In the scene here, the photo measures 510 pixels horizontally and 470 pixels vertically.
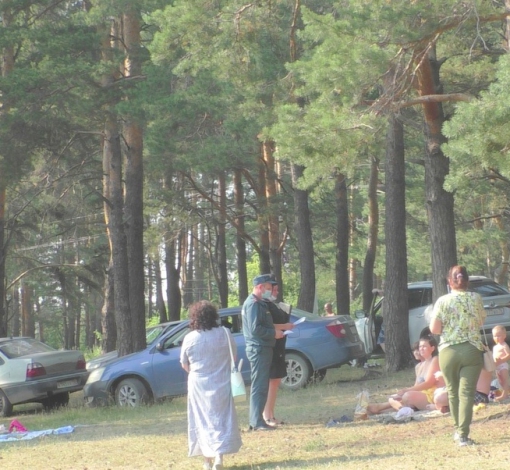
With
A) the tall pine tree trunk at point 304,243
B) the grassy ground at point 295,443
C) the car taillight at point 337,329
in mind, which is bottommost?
the grassy ground at point 295,443

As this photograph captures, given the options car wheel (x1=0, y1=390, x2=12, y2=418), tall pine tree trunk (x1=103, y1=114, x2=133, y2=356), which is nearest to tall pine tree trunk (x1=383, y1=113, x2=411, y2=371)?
tall pine tree trunk (x1=103, y1=114, x2=133, y2=356)

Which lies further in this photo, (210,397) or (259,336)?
(259,336)

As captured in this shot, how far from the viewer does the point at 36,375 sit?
16.8 m

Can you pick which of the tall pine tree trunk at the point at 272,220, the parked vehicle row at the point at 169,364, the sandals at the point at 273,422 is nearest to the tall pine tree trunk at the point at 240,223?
the tall pine tree trunk at the point at 272,220

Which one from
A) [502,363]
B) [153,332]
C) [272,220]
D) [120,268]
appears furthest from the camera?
[272,220]

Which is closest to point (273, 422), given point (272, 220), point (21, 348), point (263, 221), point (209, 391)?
point (209, 391)

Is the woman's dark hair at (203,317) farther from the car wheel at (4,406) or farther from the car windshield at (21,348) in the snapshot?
the car windshield at (21,348)

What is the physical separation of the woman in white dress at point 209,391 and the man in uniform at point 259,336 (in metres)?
1.76

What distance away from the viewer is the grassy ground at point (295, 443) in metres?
8.13

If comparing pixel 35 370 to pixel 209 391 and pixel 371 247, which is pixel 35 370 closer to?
pixel 209 391

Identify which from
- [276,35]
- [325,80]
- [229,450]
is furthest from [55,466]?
[276,35]

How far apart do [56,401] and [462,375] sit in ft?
38.2

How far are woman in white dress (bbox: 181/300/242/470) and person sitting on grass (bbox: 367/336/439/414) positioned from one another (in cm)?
324

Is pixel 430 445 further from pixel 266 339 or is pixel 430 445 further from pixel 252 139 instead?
pixel 252 139
